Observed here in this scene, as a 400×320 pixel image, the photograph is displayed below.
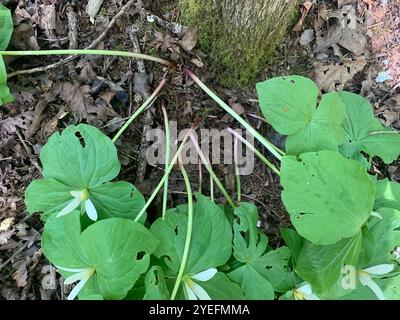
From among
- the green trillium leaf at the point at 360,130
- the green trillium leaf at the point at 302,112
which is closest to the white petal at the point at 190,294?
the green trillium leaf at the point at 302,112

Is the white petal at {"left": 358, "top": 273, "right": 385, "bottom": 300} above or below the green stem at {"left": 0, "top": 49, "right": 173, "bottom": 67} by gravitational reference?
below

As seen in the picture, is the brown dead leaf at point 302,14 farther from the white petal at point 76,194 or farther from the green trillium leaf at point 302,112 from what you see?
the white petal at point 76,194

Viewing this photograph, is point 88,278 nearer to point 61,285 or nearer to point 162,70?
point 61,285

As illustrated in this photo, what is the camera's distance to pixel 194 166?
82.7 inches

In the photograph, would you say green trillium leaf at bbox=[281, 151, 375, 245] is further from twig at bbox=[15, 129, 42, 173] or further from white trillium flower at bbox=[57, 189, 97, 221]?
twig at bbox=[15, 129, 42, 173]

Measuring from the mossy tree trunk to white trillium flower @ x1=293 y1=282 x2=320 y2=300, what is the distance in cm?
95

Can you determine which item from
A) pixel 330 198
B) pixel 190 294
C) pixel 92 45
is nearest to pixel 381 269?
pixel 330 198

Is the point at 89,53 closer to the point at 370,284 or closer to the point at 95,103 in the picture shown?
the point at 95,103

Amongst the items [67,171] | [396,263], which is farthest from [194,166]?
[396,263]

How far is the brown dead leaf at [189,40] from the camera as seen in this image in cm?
210

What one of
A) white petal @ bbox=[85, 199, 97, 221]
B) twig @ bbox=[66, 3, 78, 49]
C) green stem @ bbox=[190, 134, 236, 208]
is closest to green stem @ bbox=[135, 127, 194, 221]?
green stem @ bbox=[190, 134, 236, 208]

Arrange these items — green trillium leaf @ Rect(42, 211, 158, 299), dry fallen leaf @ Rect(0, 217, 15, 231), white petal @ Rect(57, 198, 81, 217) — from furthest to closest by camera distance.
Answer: dry fallen leaf @ Rect(0, 217, 15, 231) < white petal @ Rect(57, 198, 81, 217) < green trillium leaf @ Rect(42, 211, 158, 299)

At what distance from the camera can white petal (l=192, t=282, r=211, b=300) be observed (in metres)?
1.66

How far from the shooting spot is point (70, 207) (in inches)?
68.4
